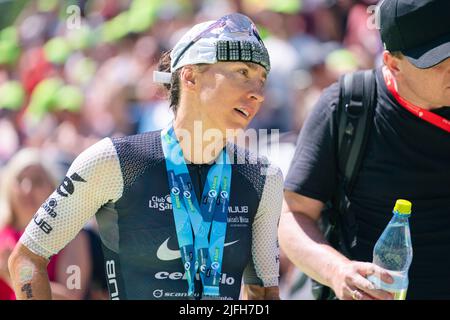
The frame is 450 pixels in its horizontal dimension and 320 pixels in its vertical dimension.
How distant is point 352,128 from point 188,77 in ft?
2.90

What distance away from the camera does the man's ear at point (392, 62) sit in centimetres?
411

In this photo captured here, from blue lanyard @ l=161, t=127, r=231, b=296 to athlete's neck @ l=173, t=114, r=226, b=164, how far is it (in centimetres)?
3

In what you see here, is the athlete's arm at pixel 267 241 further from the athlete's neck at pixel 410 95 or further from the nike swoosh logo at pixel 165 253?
the athlete's neck at pixel 410 95

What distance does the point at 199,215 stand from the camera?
11.8 ft

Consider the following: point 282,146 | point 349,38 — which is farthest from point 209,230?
point 349,38

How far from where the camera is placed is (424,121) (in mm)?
4160

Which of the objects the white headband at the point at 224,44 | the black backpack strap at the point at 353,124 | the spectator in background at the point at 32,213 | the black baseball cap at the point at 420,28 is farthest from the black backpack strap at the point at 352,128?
the spectator in background at the point at 32,213

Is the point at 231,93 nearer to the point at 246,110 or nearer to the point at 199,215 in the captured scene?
the point at 246,110

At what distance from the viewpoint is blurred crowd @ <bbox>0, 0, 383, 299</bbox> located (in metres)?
6.41

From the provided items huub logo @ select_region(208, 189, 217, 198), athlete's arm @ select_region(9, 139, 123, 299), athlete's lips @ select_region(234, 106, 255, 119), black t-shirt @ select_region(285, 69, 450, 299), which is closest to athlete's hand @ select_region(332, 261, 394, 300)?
black t-shirt @ select_region(285, 69, 450, 299)

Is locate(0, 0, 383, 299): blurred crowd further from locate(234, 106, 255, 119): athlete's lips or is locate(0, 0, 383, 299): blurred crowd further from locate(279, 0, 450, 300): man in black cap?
locate(234, 106, 255, 119): athlete's lips

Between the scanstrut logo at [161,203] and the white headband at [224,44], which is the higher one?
the white headband at [224,44]
